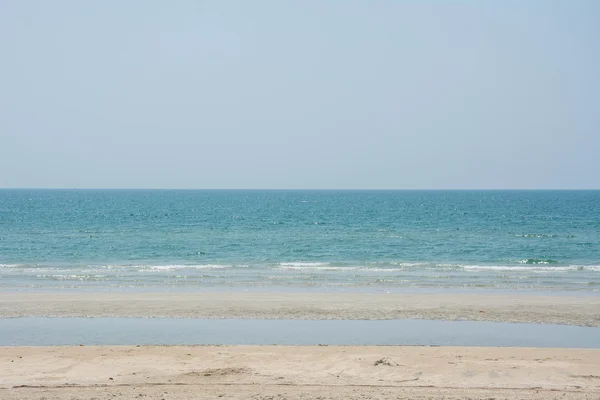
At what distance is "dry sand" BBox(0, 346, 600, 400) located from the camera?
11633mm

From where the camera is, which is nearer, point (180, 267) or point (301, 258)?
point (180, 267)

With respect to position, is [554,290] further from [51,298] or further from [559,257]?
[51,298]

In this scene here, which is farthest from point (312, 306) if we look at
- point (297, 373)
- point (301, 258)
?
point (301, 258)

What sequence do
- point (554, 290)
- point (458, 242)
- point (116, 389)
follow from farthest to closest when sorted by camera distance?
point (458, 242) < point (554, 290) < point (116, 389)

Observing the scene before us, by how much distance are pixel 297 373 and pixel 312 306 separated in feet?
28.3

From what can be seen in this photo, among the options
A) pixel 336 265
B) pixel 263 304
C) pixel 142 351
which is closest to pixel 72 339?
pixel 142 351

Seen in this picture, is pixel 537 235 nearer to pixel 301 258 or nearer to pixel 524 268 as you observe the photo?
pixel 524 268

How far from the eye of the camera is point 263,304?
22.1 m

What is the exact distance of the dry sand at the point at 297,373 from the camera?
11.6 metres

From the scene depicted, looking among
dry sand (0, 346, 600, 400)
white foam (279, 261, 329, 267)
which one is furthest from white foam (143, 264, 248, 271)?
dry sand (0, 346, 600, 400)

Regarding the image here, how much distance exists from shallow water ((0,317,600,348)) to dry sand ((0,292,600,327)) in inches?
33.4

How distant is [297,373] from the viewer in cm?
1306

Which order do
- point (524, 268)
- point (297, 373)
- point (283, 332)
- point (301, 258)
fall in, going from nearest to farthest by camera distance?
point (297, 373) → point (283, 332) → point (524, 268) → point (301, 258)

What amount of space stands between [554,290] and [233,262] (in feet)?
60.8
